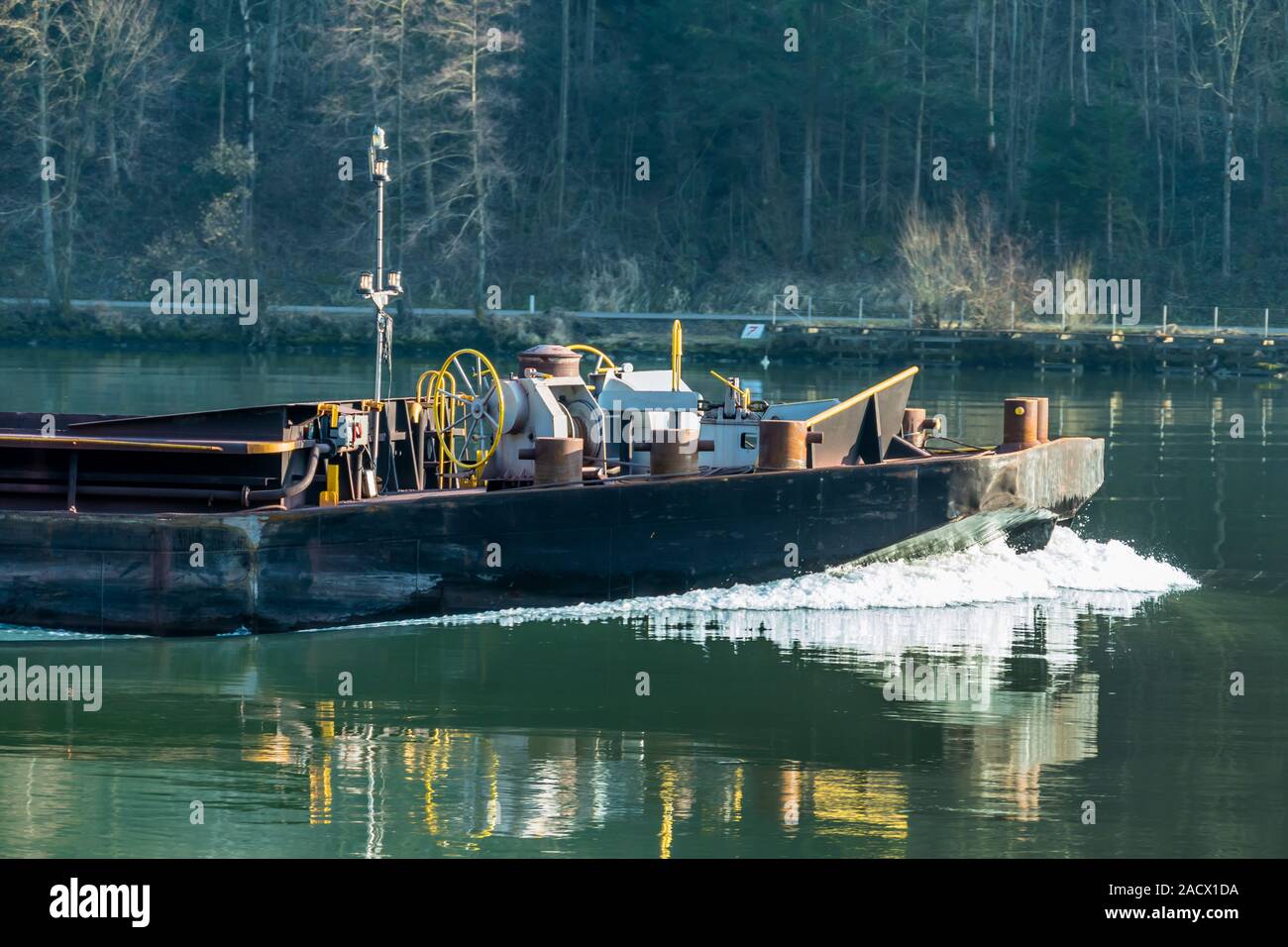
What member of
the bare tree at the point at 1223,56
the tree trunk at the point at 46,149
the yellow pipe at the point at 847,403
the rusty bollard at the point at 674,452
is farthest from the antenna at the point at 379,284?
the bare tree at the point at 1223,56

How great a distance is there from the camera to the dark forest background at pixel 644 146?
60.8m

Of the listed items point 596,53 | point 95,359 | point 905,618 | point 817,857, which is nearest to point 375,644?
point 905,618

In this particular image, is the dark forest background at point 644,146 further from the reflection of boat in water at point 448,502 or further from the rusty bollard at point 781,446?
the rusty bollard at point 781,446

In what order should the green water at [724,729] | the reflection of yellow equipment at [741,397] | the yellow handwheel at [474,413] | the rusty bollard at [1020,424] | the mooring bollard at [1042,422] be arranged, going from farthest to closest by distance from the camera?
the mooring bollard at [1042,422] < the rusty bollard at [1020,424] < the reflection of yellow equipment at [741,397] < the yellow handwheel at [474,413] < the green water at [724,729]

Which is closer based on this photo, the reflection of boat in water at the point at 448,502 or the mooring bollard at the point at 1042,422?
the reflection of boat in water at the point at 448,502

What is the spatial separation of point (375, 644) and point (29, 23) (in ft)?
161

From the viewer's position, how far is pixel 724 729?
45.3 ft

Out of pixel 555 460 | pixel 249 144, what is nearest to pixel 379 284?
pixel 555 460

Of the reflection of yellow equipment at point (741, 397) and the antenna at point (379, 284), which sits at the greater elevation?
the antenna at point (379, 284)

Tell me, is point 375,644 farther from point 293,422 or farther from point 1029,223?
point 1029,223

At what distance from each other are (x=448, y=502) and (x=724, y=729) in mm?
4110

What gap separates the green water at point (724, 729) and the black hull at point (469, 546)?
10.3 inches

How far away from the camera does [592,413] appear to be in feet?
59.5

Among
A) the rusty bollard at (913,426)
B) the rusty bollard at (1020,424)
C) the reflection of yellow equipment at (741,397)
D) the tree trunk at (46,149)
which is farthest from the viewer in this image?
the tree trunk at (46,149)
